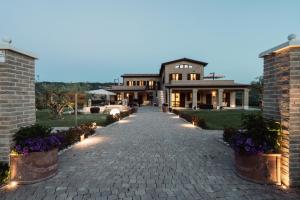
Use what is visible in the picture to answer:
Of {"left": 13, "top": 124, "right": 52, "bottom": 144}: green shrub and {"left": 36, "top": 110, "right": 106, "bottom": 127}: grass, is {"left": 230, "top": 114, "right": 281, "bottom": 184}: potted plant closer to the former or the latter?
{"left": 13, "top": 124, "right": 52, "bottom": 144}: green shrub

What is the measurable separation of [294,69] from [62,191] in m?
5.00

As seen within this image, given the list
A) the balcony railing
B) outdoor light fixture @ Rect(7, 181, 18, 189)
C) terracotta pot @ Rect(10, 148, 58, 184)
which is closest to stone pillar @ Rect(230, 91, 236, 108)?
the balcony railing

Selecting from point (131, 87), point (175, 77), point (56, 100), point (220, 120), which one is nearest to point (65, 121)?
point (56, 100)

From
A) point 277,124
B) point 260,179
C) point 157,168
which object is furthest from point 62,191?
point 277,124

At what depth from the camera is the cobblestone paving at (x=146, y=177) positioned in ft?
11.3

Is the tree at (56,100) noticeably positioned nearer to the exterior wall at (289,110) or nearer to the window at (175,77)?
the exterior wall at (289,110)

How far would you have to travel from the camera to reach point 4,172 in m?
3.92

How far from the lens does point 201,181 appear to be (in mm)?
3994

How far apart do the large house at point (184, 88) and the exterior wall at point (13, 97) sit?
2246 cm

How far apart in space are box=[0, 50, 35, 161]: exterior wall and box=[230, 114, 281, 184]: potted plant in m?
4.94

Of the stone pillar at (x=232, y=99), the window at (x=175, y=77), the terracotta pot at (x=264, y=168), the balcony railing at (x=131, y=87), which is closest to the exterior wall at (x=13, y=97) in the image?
the terracotta pot at (x=264, y=168)

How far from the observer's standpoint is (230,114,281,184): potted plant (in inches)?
151

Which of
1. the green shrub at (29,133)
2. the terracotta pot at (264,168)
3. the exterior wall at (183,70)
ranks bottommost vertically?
the terracotta pot at (264,168)

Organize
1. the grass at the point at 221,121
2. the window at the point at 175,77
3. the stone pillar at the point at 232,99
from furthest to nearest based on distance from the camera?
1. the window at the point at 175,77
2. the stone pillar at the point at 232,99
3. the grass at the point at 221,121
